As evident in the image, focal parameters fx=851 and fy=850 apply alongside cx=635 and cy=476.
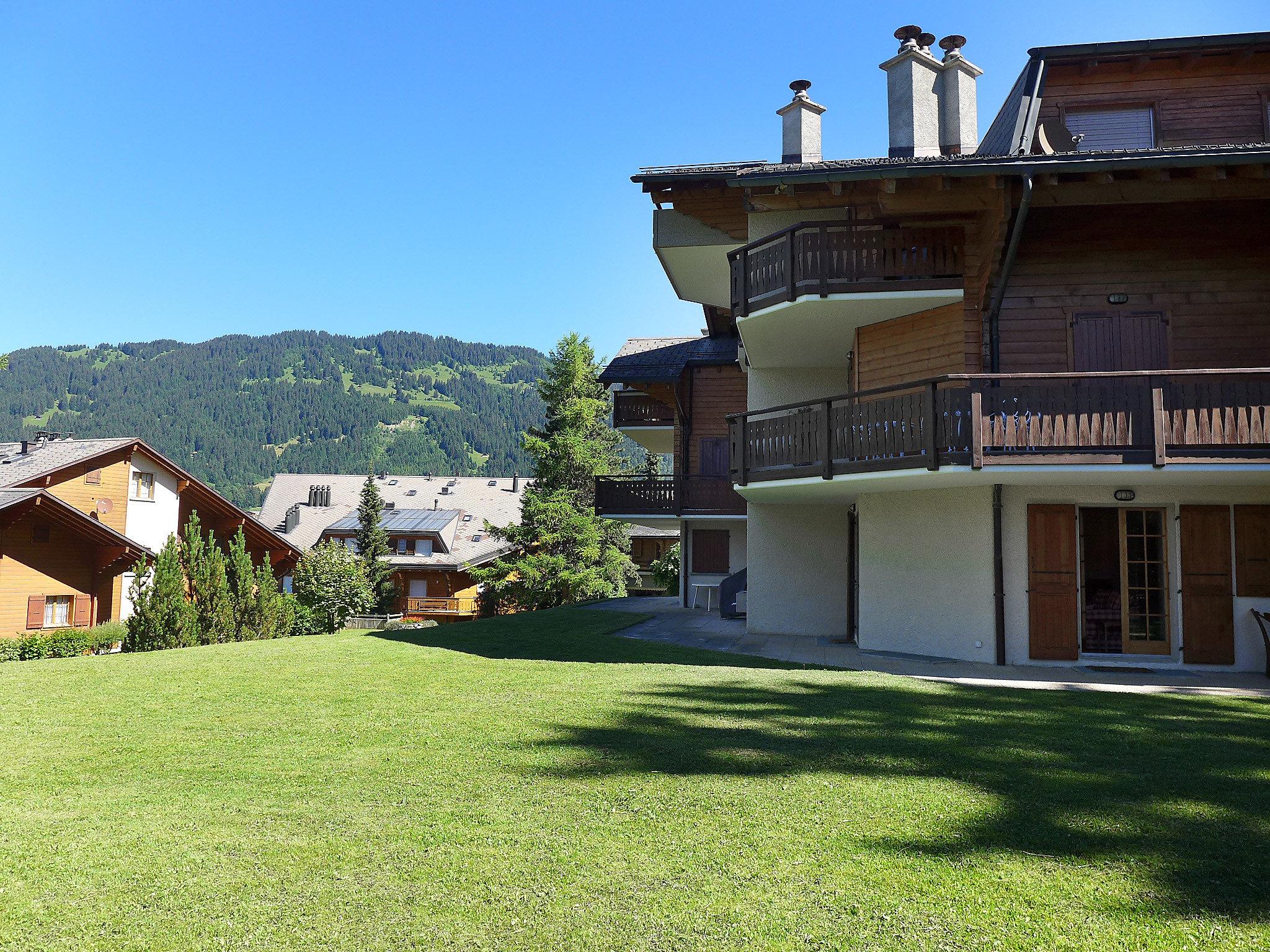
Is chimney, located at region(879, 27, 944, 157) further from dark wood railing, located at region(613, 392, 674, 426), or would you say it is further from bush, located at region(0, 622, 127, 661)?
bush, located at region(0, 622, 127, 661)

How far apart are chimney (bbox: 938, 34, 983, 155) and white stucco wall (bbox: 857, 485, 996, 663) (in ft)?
22.5

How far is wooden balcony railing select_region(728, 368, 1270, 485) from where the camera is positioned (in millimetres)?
10984

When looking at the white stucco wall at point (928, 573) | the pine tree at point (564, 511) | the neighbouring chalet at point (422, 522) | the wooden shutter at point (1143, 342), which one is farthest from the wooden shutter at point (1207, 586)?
the neighbouring chalet at point (422, 522)

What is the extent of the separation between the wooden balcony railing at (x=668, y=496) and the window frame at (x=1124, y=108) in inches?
449

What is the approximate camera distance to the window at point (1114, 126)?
571 inches

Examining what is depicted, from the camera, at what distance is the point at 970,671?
38.5 ft

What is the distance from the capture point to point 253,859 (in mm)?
4027

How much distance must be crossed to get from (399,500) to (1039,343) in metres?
69.4

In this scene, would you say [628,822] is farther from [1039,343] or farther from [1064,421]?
[1039,343]

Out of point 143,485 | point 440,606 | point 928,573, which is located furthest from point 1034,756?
point 440,606

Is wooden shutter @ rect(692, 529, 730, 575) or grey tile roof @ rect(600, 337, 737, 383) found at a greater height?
grey tile roof @ rect(600, 337, 737, 383)

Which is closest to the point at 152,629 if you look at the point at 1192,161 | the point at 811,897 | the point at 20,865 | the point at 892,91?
the point at 20,865

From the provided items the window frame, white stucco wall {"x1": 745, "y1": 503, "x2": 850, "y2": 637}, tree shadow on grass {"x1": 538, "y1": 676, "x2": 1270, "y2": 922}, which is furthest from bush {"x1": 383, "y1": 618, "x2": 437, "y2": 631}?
tree shadow on grass {"x1": 538, "y1": 676, "x2": 1270, "y2": 922}

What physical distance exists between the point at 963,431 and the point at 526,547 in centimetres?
3047
